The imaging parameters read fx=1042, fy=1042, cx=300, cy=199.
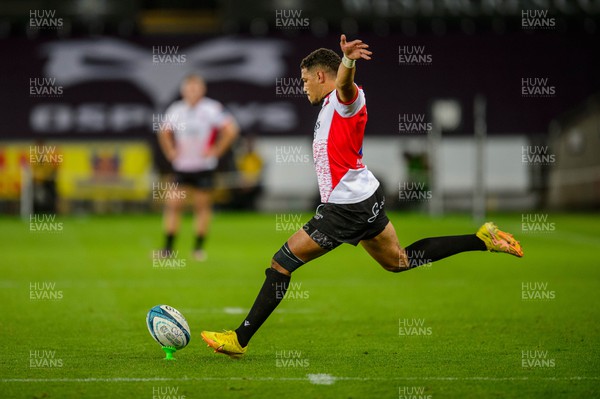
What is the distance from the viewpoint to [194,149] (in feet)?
50.7

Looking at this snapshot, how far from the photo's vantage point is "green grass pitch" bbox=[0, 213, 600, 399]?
6.55 m

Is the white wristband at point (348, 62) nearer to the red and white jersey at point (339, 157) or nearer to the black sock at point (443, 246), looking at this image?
the red and white jersey at point (339, 157)

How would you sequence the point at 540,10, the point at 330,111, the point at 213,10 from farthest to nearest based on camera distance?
the point at 213,10 → the point at 540,10 → the point at 330,111

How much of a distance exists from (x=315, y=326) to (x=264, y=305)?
1.81 metres

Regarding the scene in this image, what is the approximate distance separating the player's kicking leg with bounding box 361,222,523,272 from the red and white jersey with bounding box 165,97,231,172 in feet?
25.1

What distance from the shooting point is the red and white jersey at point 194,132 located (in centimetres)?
1541

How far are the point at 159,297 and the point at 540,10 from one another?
59.2 feet

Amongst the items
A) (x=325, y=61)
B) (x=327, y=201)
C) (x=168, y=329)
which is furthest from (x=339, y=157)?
(x=168, y=329)

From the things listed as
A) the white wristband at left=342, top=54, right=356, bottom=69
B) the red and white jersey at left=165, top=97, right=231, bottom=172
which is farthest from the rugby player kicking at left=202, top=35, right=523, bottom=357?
the red and white jersey at left=165, top=97, right=231, bottom=172

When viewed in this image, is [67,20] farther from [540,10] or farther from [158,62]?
[540,10]

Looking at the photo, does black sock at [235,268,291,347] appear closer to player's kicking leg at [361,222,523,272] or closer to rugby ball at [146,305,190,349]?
rugby ball at [146,305,190,349]

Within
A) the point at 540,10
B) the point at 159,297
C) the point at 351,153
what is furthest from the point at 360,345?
the point at 540,10

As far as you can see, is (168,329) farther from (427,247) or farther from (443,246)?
(443,246)

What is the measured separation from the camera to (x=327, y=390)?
6.33 meters
